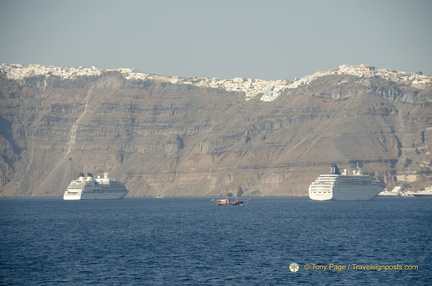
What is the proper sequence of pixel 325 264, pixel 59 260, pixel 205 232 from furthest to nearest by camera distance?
1. pixel 205 232
2. pixel 59 260
3. pixel 325 264

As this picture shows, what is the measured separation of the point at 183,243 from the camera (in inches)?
3278

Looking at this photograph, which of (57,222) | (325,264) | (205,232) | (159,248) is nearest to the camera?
(325,264)

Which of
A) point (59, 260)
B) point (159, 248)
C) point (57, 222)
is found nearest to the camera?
point (59, 260)

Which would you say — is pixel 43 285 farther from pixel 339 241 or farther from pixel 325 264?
pixel 339 241

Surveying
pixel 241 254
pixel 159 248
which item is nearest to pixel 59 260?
pixel 159 248

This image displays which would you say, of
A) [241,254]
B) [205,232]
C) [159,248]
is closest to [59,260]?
[159,248]

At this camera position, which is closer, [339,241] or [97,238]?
[339,241]

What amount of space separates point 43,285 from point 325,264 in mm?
24501

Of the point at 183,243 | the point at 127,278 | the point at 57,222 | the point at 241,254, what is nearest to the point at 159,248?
the point at 183,243

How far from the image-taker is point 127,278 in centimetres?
6034

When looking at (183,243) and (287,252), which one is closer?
(287,252)

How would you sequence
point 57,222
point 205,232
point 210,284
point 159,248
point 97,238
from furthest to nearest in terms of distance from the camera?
point 57,222, point 205,232, point 97,238, point 159,248, point 210,284

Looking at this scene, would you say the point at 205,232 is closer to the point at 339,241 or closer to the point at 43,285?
the point at 339,241

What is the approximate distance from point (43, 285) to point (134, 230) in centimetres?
4413
